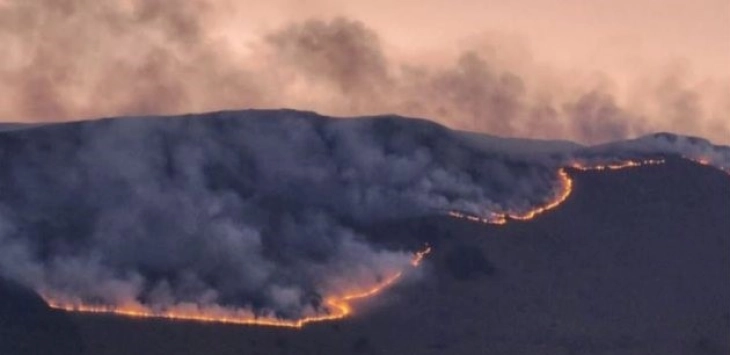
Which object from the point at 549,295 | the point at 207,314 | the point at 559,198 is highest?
the point at 559,198

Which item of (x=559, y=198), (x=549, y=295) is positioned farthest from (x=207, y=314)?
(x=559, y=198)

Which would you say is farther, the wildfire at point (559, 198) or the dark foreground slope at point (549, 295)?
the wildfire at point (559, 198)

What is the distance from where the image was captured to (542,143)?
56281 millimetres

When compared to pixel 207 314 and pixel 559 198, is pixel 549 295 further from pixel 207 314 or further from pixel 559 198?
pixel 207 314

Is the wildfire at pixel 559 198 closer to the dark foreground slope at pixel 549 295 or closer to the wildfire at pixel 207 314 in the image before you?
the dark foreground slope at pixel 549 295

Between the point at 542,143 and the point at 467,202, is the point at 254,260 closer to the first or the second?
the point at 467,202

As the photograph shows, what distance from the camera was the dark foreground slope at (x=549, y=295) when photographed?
41.8 m

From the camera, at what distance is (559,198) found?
51.1 m

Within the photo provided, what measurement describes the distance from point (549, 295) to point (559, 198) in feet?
21.1

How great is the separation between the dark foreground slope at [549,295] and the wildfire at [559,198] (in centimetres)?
33

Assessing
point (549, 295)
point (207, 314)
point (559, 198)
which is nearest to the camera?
point (207, 314)

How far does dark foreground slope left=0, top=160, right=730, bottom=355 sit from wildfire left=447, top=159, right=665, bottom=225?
0.33m

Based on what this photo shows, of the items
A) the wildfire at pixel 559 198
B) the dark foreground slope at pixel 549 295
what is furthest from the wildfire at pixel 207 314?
the wildfire at pixel 559 198

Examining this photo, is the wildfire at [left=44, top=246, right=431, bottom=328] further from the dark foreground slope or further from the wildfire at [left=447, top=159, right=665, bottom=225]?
the wildfire at [left=447, top=159, right=665, bottom=225]
